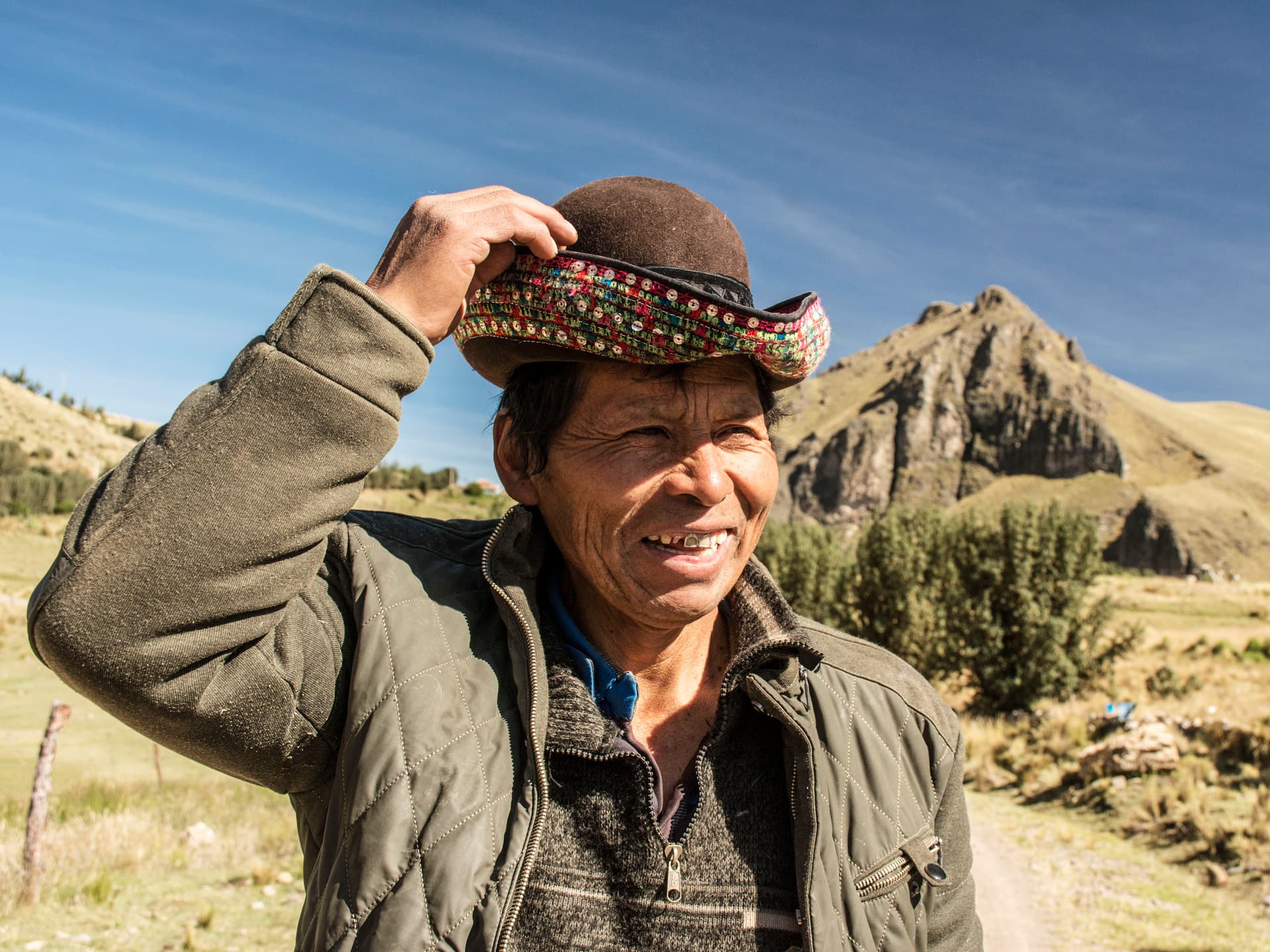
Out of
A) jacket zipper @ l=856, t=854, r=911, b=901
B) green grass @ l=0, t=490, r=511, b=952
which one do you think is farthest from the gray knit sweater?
green grass @ l=0, t=490, r=511, b=952

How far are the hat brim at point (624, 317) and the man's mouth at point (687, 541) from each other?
0.37 m

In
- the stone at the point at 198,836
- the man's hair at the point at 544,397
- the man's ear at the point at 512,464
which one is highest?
the man's hair at the point at 544,397

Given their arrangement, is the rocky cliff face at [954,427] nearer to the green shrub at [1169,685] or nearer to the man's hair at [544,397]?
the green shrub at [1169,685]

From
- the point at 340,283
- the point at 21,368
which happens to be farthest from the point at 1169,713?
the point at 21,368

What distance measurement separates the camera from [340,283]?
150cm

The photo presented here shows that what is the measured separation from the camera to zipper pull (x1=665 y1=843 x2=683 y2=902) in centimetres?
184

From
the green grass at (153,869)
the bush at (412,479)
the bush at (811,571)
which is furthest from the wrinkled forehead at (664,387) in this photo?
the bush at (412,479)

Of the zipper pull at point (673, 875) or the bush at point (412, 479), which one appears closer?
the zipper pull at point (673, 875)

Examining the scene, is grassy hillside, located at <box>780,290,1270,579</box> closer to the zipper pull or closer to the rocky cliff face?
the rocky cliff face

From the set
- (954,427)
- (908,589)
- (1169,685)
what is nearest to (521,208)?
(1169,685)

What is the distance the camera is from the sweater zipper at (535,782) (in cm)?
161

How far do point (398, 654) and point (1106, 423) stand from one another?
173721mm

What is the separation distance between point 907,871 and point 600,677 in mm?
770

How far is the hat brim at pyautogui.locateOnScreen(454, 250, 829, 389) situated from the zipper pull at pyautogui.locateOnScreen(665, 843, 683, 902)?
1.00 m
